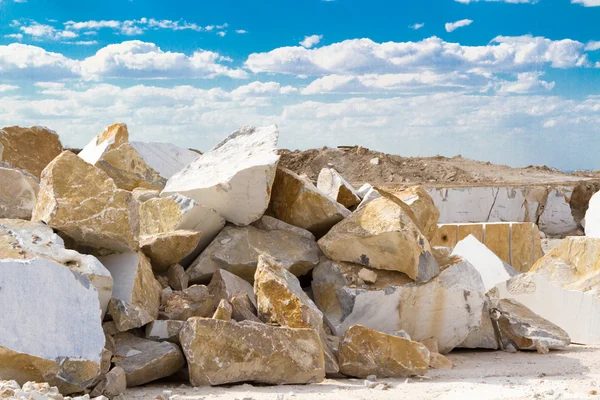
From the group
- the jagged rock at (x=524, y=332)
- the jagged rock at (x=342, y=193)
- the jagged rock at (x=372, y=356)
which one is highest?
the jagged rock at (x=342, y=193)

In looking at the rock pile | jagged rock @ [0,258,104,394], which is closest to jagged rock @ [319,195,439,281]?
the rock pile

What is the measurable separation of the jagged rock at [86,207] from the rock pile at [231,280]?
10mm

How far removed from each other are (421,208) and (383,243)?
1.23m

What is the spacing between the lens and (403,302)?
16.0ft

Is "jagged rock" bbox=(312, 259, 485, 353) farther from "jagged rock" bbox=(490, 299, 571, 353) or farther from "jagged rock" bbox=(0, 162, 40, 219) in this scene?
"jagged rock" bbox=(0, 162, 40, 219)

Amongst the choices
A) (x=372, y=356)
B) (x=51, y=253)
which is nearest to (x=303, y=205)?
(x=372, y=356)

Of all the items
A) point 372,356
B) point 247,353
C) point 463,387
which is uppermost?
point 247,353

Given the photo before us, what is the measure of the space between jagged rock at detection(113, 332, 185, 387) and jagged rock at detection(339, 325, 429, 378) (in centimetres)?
96

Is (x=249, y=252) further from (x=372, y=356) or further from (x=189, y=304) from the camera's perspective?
(x=372, y=356)

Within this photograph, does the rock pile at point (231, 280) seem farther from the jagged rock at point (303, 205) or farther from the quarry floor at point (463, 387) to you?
the quarry floor at point (463, 387)

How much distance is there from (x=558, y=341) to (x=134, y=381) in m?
3.19

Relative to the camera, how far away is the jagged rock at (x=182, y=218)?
15.7ft

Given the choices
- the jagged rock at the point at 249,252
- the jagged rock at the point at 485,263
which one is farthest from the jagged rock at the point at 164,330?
the jagged rock at the point at 485,263

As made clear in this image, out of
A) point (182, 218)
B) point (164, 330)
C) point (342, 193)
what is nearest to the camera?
point (164, 330)
